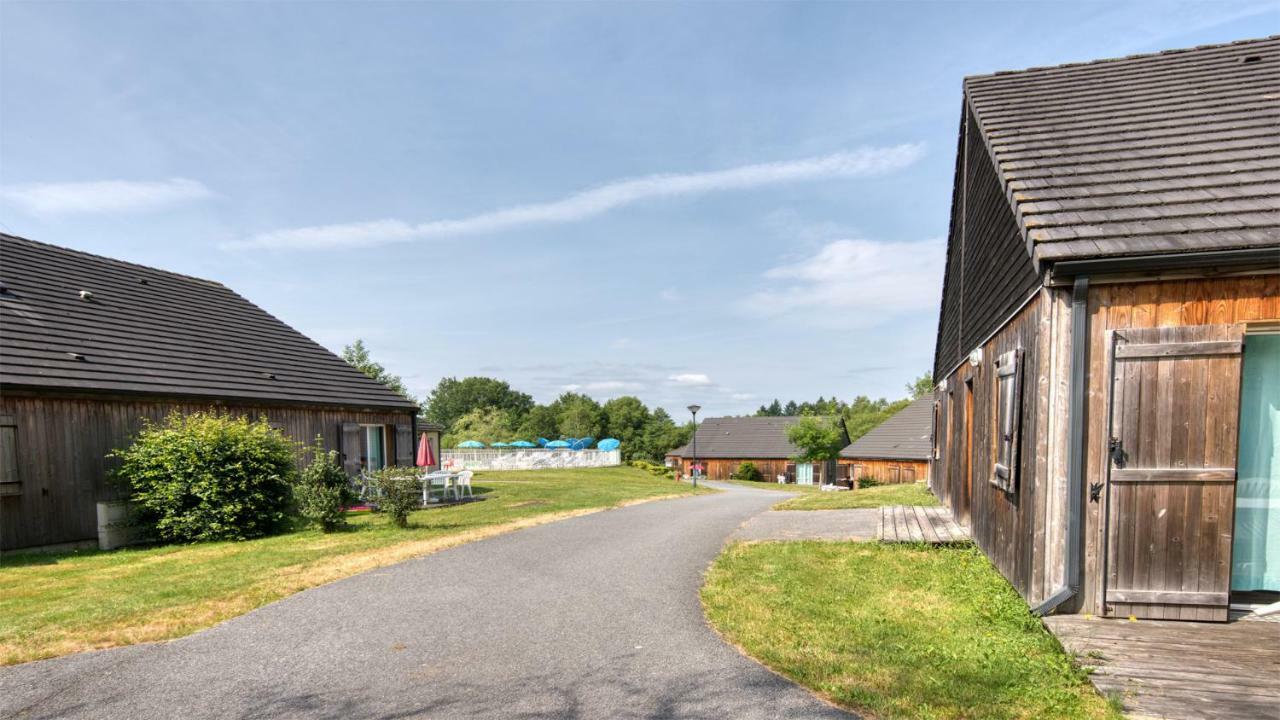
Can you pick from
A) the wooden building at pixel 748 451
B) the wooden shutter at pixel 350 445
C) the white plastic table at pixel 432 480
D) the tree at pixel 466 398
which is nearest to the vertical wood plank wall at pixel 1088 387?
the white plastic table at pixel 432 480

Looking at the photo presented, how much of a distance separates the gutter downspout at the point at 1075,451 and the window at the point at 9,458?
14.2 meters

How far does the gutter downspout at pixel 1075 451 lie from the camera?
534 cm

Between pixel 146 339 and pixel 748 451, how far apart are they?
1804 inches

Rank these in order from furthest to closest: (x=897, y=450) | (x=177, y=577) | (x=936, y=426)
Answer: (x=897, y=450) → (x=936, y=426) → (x=177, y=577)

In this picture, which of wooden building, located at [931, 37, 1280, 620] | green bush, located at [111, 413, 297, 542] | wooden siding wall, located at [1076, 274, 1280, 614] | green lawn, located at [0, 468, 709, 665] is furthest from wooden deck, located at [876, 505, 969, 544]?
green bush, located at [111, 413, 297, 542]

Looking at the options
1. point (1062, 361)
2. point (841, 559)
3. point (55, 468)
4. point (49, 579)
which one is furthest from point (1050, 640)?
point (55, 468)

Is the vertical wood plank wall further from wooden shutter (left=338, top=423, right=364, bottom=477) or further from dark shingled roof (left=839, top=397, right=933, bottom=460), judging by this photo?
dark shingled roof (left=839, top=397, right=933, bottom=460)

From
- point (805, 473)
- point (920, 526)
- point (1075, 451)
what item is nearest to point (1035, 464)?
point (1075, 451)

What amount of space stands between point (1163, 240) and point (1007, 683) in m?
3.77

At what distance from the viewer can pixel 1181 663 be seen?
4.34m

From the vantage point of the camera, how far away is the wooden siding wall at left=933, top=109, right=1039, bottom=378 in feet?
22.9

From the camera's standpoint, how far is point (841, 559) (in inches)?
320

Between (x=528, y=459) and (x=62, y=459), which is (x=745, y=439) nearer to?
(x=528, y=459)

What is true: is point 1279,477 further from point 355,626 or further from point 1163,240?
point 355,626
